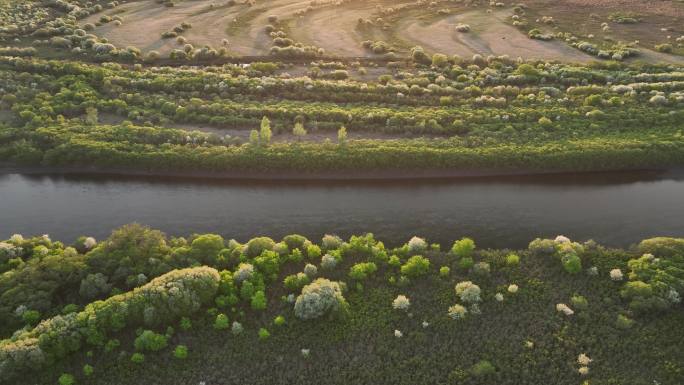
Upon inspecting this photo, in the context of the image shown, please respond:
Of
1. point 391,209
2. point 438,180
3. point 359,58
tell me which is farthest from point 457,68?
point 391,209

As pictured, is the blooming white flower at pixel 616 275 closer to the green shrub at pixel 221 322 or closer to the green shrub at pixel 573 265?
the green shrub at pixel 573 265

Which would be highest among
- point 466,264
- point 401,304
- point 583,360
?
point 466,264

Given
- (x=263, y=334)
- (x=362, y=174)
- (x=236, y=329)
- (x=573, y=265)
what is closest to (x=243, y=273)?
(x=236, y=329)

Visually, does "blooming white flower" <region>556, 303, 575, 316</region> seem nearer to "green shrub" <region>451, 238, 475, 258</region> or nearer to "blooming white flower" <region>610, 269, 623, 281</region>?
"blooming white flower" <region>610, 269, 623, 281</region>

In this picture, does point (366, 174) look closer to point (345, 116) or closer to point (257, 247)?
point (345, 116)

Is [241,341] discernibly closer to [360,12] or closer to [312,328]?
[312,328]

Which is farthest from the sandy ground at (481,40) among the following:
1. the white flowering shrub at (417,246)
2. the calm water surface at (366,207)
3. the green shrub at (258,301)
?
the green shrub at (258,301)
